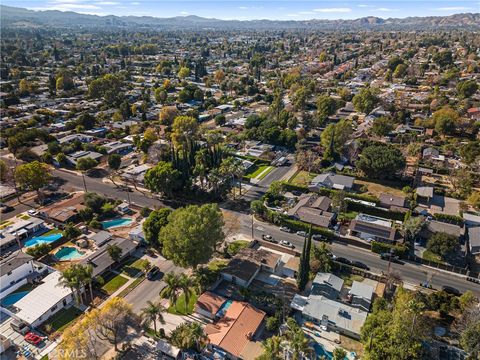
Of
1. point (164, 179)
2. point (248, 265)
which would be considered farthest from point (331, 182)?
point (164, 179)

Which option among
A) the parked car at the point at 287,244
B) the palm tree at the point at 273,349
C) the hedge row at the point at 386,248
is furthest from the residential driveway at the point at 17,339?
the hedge row at the point at 386,248

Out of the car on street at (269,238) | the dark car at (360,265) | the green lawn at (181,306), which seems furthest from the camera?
the car on street at (269,238)

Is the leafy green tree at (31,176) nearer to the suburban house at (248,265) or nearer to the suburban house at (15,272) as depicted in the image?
the suburban house at (15,272)

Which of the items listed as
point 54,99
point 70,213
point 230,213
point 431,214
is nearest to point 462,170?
point 431,214

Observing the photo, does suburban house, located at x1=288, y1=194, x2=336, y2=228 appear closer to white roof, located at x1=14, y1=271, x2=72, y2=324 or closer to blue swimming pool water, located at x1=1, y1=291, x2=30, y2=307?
white roof, located at x1=14, y1=271, x2=72, y2=324

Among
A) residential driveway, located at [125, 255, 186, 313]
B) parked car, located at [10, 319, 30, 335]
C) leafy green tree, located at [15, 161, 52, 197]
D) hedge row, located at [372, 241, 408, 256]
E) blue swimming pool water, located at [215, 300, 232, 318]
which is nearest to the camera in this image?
parked car, located at [10, 319, 30, 335]

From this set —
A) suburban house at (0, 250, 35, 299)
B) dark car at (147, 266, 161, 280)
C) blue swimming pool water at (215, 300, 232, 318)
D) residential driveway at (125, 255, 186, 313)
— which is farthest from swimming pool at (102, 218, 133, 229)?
blue swimming pool water at (215, 300, 232, 318)

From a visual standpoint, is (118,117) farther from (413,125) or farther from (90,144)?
(413,125)
